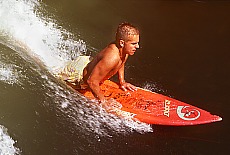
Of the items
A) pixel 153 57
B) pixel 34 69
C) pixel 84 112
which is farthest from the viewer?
pixel 153 57

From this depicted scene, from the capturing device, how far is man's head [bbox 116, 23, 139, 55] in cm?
373

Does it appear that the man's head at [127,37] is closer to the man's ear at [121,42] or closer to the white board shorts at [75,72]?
the man's ear at [121,42]

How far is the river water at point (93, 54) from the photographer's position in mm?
3895

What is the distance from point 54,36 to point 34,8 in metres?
0.79

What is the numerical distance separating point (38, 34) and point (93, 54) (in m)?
0.83

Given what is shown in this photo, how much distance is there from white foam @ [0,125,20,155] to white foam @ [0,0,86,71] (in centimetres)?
105

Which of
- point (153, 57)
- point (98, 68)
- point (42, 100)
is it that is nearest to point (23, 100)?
point (42, 100)

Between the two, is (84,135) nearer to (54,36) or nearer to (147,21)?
(54,36)

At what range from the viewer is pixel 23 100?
13.9ft

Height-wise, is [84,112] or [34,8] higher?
[34,8]

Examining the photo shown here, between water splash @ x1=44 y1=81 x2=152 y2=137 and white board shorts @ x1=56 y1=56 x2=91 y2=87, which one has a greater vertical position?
white board shorts @ x1=56 y1=56 x2=91 y2=87

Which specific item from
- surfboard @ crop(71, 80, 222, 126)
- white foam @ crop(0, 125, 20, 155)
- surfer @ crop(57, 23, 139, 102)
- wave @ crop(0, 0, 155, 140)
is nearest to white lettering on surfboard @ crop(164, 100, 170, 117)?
surfboard @ crop(71, 80, 222, 126)

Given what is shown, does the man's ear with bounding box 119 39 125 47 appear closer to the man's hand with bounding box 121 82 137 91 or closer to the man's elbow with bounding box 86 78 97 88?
the man's elbow with bounding box 86 78 97 88

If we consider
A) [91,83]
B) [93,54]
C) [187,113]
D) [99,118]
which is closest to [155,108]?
[187,113]
